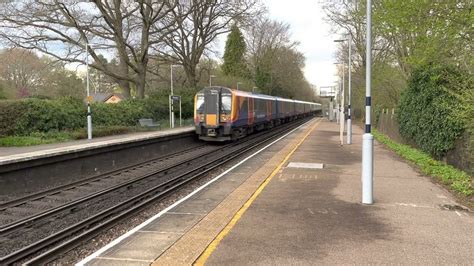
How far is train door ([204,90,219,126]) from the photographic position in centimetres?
2361

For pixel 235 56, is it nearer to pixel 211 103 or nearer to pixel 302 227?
pixel 211 103

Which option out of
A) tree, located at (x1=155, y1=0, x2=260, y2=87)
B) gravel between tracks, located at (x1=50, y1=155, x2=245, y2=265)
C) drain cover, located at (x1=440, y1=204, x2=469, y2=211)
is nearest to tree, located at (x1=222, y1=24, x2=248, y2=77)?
tree, located at (x1=155, y1=0, x2=260, y2=87)

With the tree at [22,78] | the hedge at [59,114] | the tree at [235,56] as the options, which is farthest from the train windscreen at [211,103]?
the tree at [235,56]

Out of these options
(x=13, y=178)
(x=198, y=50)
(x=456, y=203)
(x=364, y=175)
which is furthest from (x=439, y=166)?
(x=198, y=50)

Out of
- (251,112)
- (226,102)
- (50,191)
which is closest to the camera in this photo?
(50,191)

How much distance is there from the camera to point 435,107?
51.1ft

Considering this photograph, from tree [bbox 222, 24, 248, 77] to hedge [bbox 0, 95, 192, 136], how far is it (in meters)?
38.4

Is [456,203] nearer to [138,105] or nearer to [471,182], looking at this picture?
[471,182]

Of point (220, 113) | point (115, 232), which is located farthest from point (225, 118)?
point (115, 232)

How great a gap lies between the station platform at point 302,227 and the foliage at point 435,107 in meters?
2.96

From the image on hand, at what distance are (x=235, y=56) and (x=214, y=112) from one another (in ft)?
180

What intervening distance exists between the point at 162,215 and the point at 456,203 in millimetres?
5830

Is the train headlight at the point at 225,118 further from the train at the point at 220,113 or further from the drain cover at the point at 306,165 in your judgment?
the drain cover at the point at 306,165

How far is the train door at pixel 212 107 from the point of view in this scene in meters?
23.6
